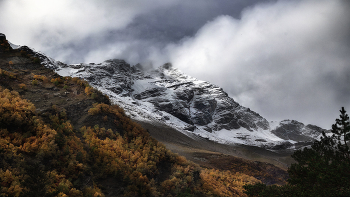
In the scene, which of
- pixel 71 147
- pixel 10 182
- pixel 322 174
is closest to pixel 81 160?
pixel 71 147

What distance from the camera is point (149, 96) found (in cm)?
18550

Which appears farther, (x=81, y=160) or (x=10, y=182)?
(x=81, y=160)

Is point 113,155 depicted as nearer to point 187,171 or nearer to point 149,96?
point 187,171

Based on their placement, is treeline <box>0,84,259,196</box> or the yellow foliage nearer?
the yellow foliage

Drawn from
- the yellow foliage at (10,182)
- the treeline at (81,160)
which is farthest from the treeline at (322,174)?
the yellow foliage at (10,182)

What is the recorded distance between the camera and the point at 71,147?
1070cm

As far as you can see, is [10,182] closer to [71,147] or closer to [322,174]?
[71,147]

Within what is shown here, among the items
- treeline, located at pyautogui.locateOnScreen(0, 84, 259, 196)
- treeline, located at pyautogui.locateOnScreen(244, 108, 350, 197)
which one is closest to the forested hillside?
treeline, located at pyautogui.locateOnScreen(0, 84, 259, 196)

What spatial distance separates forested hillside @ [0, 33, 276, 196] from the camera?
8.09 m

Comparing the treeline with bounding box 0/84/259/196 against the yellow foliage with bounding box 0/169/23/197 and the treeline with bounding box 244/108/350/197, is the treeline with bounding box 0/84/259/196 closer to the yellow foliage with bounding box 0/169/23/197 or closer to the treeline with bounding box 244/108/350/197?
the yellow foliage with bounding box 0/169/23/197

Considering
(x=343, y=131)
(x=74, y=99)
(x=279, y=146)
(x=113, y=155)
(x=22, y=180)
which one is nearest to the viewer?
(x=22, y=180)

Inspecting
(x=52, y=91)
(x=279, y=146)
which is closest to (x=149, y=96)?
(x=279, y=146)

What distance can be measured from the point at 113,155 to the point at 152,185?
2946 millimetres

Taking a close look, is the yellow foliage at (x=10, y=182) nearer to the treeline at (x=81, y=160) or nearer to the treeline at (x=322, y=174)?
the treeline at (x=81, y=160)
